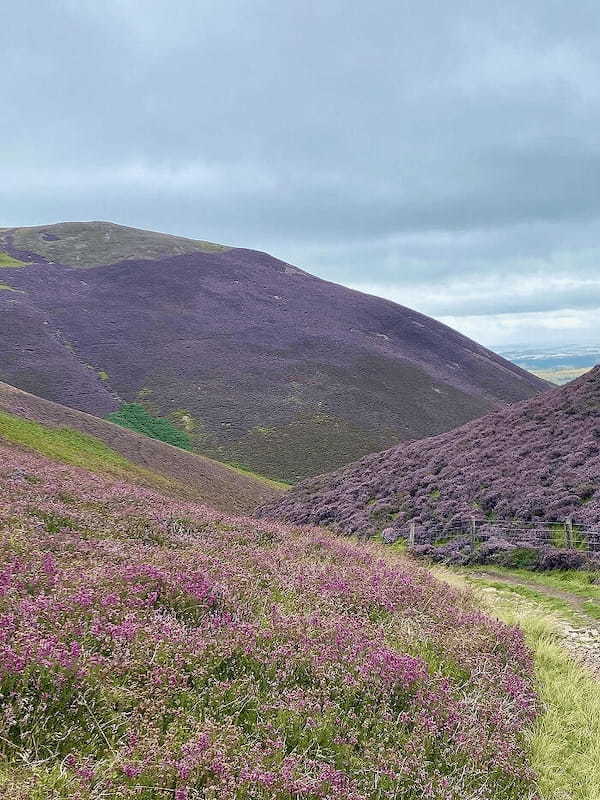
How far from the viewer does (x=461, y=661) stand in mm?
8133

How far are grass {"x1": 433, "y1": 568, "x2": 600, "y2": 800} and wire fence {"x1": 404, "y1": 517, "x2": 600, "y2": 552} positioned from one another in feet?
23.2

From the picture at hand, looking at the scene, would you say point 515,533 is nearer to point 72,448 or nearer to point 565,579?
point 565,579

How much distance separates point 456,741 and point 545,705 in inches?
94.4

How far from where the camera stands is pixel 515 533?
19.2 metres

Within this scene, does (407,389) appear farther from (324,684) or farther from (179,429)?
(324,684)

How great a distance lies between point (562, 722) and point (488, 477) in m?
17.4

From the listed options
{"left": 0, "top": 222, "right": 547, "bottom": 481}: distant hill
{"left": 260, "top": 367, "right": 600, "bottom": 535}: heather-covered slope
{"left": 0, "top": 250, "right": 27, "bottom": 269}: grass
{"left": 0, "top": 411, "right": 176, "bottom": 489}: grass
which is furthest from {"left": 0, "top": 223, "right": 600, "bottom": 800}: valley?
{"left": 0, "top": 250, "right": 27, "bottom": 269}: grass

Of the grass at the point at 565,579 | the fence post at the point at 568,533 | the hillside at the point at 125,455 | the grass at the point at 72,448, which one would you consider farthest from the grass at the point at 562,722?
the hillside at the point at 125,455

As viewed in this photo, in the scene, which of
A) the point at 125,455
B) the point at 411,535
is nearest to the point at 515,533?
the point at 411,535

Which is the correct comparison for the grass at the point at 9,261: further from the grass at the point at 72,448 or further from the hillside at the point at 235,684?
the hillside at the point at 235,684

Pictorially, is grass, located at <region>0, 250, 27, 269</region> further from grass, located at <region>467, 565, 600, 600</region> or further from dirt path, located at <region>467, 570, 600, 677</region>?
dirt path, located at <region>467, 570, 600, 677</region>

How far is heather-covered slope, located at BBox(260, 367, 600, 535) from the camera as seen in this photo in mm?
20844

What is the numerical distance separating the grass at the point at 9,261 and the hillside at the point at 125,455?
58.8m

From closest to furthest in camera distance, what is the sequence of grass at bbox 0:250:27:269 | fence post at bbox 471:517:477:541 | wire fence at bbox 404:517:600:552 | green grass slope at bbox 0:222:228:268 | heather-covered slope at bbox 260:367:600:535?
wire fence at bbox 404:517:600:552, fence post at bbox 471:517:477:541, heather-covered slope at bbox 260:367:600:535, grass at bbox 0:250:27:269, green grass slope at bbox 0:222:228:268
